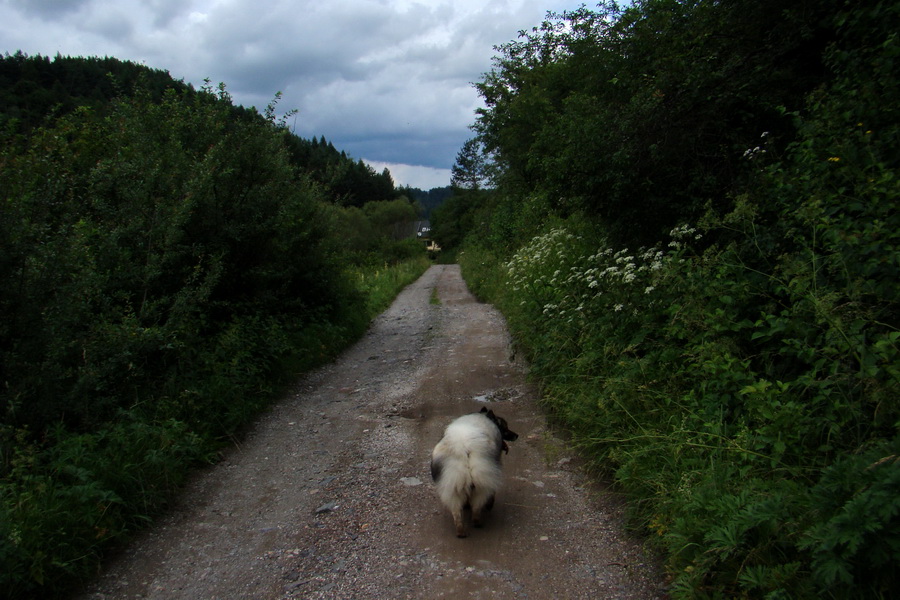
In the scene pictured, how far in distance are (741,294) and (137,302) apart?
7.11m

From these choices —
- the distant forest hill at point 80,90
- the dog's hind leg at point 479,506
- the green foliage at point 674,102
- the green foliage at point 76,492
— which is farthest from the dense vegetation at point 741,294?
the distant forest hill at point 80,90

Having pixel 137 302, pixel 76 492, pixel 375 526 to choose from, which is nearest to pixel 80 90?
pixel 137 302

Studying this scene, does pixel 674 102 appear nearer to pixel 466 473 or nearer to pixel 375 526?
pixel 466 473

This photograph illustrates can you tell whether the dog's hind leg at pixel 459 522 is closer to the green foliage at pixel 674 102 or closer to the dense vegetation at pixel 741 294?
the dense vegetation at pixel 741 294

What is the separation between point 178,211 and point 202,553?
4.42m

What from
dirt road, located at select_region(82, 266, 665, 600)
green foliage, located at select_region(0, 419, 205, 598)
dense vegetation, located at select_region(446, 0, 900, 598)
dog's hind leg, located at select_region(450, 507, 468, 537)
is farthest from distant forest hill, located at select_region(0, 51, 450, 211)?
dog's hind leg, located at select_region(450, 507, 468, 537)

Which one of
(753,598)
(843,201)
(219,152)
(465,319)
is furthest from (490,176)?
(753,598)

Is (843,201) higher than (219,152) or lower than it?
lower

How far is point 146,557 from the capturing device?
14.5 ft

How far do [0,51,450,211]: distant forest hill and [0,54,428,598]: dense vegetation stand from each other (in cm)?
12

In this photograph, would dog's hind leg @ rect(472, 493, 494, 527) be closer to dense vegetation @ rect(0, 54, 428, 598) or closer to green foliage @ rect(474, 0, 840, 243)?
dense vegetation @ rect(0, 54, 428, 598)

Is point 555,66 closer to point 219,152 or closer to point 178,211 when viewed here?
point 219,152

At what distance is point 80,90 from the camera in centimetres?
1861

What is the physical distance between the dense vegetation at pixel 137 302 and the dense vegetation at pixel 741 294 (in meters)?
4.13
